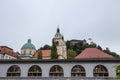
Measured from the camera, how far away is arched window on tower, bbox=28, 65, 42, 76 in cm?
2648

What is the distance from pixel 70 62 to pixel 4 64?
8728 mm

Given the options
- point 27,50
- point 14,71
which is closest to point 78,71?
point 14,71

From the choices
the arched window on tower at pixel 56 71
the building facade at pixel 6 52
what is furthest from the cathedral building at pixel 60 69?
the building facade at pixel 6 52

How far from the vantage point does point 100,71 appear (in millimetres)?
25984

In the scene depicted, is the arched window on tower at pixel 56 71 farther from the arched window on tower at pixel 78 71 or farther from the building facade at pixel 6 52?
the building facade at pixel 6 52

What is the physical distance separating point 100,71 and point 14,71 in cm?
1118

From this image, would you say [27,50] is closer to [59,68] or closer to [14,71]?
[14,71]

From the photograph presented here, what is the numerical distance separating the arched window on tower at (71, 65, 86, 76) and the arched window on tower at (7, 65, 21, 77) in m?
7.08

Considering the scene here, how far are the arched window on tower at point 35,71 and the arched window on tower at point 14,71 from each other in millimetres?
1451

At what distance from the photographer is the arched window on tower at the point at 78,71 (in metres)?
26.1

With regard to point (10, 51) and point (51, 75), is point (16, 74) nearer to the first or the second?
point (51, 75)

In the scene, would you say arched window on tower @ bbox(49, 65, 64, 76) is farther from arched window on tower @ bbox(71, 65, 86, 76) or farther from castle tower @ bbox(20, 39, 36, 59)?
castle tower @ bbox(20, 39, 36, 59)

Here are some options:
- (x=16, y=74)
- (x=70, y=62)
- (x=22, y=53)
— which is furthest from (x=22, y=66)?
(x=22, y=53)

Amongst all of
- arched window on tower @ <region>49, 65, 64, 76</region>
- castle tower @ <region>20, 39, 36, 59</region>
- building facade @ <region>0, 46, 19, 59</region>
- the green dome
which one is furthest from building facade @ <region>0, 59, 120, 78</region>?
the green dome
